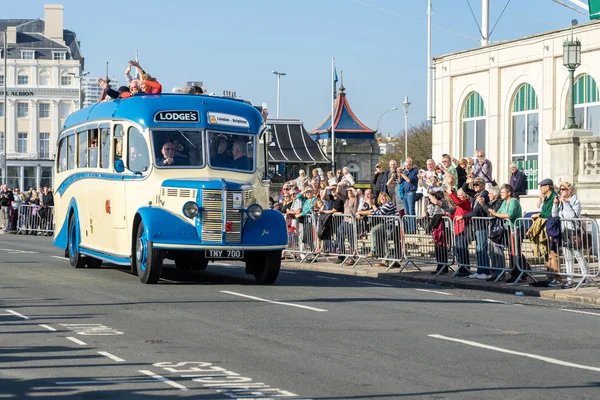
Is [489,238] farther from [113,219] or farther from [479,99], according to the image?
[479,99]

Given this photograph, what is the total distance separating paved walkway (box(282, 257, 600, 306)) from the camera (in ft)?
60.1

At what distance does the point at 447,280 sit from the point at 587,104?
14760 mm

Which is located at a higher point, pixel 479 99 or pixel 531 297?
pixel 479 99

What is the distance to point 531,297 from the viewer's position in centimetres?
1866

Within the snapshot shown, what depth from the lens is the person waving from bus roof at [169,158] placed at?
1927 centimetres

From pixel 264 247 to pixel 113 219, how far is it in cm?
321

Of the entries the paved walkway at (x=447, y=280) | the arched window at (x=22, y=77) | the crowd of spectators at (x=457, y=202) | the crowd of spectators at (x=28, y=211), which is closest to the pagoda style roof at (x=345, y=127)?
the crowd of spectators at (x=28, y=211)

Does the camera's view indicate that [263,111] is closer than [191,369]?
No

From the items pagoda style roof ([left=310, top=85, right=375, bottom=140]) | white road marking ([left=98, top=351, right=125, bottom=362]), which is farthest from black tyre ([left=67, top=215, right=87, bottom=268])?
pagoda style roof ([left=310, top=85, right=375, bottom=140])

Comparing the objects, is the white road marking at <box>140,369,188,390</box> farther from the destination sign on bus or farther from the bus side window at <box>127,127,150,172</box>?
the destination sign on bus

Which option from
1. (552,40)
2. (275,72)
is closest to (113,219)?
(552,40)

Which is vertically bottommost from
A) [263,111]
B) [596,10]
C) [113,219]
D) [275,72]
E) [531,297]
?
[531,297]

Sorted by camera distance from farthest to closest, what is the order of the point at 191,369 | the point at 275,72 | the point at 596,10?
the point at 275,72
the point at 596,10
the point at 191,369

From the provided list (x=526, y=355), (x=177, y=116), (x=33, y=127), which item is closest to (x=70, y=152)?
(x=177, y=116)
